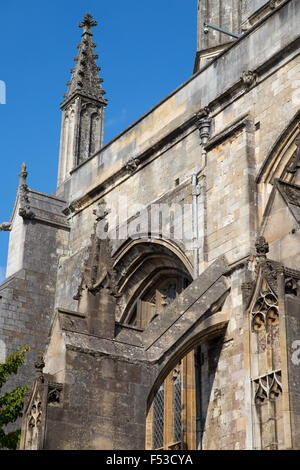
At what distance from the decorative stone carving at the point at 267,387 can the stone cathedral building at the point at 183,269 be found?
24 millimetres

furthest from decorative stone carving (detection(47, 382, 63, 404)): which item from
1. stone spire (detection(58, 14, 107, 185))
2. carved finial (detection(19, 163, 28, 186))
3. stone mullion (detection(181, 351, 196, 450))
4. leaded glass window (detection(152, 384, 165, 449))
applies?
stone spire (detection(58, 14, 107, 185))

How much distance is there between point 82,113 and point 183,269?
716cm

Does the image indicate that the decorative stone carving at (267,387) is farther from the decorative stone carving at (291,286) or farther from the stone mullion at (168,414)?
the stone mullion at (168,414)

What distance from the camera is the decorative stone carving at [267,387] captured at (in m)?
10.5

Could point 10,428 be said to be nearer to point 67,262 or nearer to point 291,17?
point 67,262

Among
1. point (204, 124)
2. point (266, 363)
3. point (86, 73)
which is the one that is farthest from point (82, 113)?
point (266, 363)

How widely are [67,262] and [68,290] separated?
27.2 inches

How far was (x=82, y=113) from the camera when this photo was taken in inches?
826

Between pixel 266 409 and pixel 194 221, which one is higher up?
pixel 194 221

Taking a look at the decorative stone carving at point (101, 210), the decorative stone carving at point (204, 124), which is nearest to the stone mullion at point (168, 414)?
the decorative stone carving at point (101, 210)

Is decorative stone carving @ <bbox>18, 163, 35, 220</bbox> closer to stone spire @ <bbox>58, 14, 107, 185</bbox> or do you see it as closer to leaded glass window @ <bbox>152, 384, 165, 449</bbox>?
stone spire @ <bbox>58, 14, 107, 185</bbox>

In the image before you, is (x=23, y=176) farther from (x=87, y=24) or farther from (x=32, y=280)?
(x=87, y=24)
